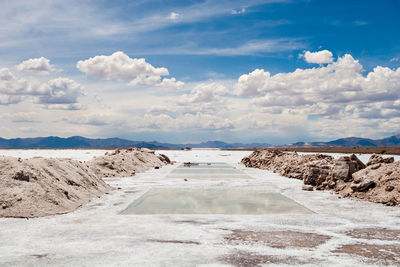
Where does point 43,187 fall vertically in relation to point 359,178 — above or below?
below

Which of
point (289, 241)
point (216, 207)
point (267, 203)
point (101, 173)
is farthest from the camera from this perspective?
point (101, 173)

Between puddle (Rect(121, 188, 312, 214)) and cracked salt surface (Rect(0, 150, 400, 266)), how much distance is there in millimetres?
665

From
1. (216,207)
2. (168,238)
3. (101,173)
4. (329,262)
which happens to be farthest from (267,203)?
(101,173)

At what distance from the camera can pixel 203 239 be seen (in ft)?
24.5

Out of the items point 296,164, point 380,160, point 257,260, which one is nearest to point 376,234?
point 257,260

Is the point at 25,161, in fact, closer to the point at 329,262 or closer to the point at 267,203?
the point at 267,203

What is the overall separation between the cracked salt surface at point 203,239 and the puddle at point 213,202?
67 centimetres

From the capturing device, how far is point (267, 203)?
40.8ft

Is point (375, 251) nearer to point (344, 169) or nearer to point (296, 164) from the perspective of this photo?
point (344, 169)

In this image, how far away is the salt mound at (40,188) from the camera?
10.2 meters

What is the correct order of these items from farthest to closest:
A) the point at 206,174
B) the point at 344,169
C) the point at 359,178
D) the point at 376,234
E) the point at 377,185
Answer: the point at 206,174 → the point at 344,169 → the point at 359,178 → the point at 377,185 → the point at 376,234

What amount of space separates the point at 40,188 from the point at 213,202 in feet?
17.8

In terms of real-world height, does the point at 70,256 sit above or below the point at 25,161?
below

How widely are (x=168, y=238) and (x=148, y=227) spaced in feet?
3.88
